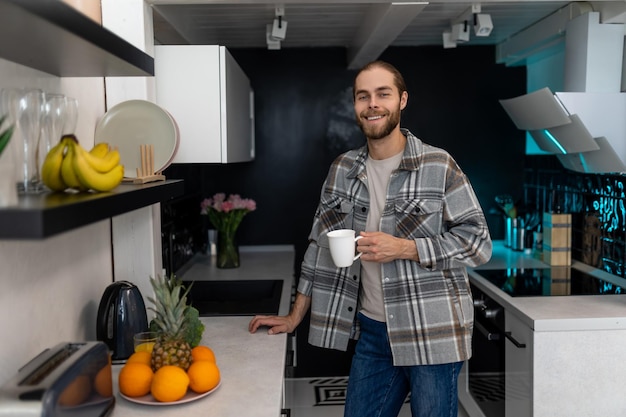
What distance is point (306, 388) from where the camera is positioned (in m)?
4.14

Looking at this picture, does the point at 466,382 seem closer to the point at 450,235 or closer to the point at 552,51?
the point at 450,235

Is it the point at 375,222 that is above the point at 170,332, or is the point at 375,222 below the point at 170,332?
above

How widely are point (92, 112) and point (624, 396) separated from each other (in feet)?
7.32

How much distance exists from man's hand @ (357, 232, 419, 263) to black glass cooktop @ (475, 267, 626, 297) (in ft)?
3.44

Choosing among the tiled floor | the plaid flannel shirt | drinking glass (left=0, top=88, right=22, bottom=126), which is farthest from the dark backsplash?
drinking glass (left=0, top=88, right=22, bottom=126)

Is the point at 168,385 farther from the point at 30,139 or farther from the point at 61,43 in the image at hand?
the point at 61,43

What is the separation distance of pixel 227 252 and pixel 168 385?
88.6 inches

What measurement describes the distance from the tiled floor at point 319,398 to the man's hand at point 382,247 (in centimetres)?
176

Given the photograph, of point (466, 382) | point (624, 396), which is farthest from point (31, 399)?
point (466, 382)

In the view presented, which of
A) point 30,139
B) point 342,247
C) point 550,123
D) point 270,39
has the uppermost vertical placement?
point 270,39

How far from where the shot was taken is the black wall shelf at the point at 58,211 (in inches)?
38.8

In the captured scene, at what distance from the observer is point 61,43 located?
1.32m

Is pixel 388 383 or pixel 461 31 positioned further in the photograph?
pixel 461 31

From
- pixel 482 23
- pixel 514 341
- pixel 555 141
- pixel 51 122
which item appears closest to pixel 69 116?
pixel 51 122
